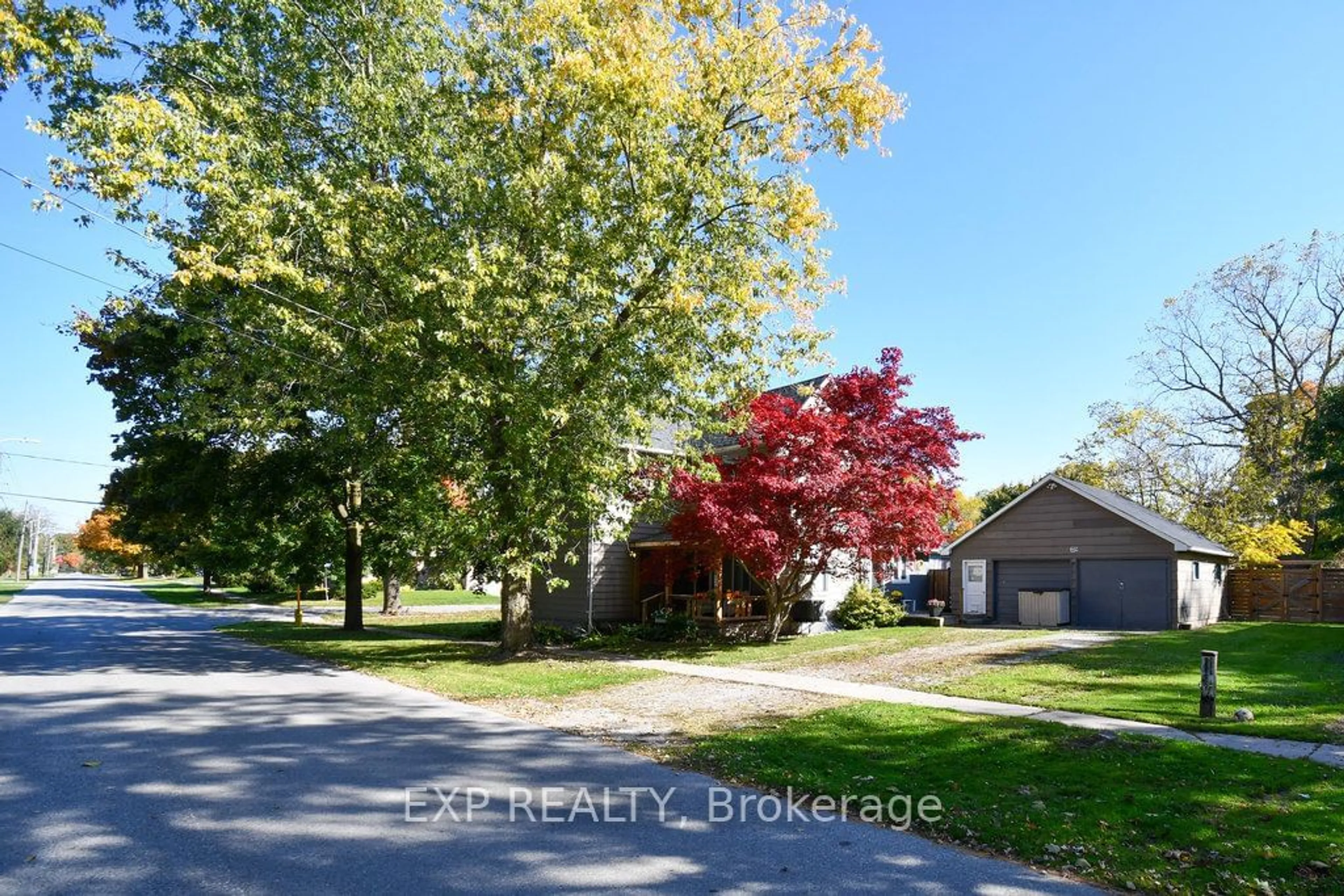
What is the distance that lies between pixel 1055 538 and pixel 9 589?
59.3 meters

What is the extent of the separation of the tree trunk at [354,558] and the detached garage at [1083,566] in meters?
18.0

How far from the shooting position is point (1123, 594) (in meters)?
22.0

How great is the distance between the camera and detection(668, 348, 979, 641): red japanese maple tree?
16.0 meters

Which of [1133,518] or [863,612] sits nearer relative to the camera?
[863,612]

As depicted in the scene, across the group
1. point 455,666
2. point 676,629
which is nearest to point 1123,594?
point 676,629

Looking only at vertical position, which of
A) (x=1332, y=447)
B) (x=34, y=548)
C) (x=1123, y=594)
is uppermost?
(x=1332, y=447)

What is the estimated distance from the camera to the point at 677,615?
1978 centimetres

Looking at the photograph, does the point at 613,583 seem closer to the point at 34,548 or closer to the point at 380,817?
the point at 380,817

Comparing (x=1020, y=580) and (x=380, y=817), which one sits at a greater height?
(x=1020, y=580)

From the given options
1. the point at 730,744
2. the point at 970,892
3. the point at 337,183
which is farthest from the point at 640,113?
the point at 970,892

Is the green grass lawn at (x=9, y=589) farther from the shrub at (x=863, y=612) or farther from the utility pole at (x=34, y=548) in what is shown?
the utility pole at (x=34, y=548)

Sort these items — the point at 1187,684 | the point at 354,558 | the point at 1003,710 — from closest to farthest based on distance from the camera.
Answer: the point at 1003,710 → the point at 1187,684 → the point at 354,558

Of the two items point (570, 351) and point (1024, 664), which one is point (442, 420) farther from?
point (1024, 664)

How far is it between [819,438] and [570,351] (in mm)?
5523
